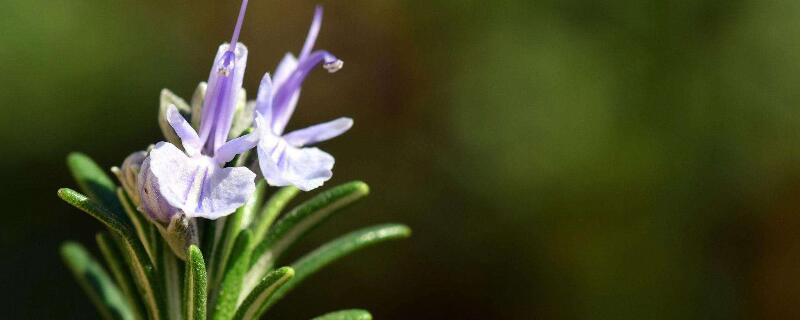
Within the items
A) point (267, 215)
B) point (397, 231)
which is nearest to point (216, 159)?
point (267, 215)

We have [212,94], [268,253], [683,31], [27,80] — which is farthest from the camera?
[683,31]

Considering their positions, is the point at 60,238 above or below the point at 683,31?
below

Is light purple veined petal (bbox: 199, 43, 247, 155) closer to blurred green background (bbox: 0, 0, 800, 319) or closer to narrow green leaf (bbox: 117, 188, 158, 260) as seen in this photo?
narrow green leaf (bbox: 117, 188, 158, 260)

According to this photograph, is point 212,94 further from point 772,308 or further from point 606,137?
point 772,308

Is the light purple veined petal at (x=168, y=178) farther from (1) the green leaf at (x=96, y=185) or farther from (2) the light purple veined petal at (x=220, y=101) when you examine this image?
(1) the green leaf at (x=96, y=185)

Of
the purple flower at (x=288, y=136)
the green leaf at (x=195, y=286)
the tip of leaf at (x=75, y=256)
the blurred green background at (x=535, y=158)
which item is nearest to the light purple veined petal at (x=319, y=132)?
the purple flower at (x=288, y=136)

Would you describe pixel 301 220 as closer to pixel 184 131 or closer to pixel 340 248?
pixel 340 248

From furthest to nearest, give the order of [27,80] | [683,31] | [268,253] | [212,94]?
[683,31], [27,80], [268,253], [212,94]

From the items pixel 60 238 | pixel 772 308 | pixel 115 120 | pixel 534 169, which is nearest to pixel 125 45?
pixel 115 120
